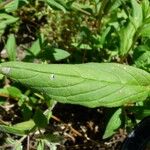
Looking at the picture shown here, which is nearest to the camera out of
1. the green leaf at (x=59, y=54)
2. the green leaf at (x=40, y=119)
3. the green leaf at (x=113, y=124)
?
the green leaf at (x=40, y=119)

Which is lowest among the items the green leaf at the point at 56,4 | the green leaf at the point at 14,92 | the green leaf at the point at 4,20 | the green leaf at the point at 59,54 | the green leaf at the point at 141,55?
the green leaf at the point at 14,92

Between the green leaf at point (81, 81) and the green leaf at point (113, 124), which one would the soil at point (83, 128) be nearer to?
the green leaf at point (113, 124)

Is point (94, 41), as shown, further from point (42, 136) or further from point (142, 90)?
point (142, 90)

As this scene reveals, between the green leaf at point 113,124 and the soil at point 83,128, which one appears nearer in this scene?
the green leaf at point 113,124

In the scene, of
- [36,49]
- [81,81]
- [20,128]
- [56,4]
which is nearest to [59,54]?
[36,49]

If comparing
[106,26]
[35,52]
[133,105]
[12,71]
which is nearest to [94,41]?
[106,26]

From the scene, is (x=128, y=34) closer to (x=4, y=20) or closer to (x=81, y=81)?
(x=4, y=20)

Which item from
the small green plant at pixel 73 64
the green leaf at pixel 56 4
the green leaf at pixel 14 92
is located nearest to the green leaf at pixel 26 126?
the small green plant at pixel 73 64

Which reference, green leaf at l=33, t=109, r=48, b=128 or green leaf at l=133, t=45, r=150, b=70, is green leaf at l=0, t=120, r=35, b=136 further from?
green leaf at l=133, t=45, r=150, b=70
